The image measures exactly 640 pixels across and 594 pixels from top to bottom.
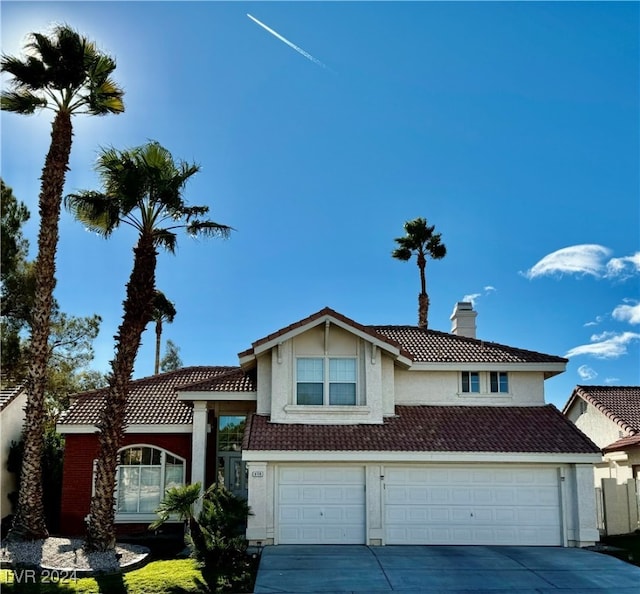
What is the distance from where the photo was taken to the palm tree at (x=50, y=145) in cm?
1691

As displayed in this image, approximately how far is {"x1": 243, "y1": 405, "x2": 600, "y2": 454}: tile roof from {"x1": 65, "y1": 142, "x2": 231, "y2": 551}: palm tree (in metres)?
3.53

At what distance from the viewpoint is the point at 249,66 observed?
16078mm

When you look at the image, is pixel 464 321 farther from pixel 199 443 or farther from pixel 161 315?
pixel 161 315

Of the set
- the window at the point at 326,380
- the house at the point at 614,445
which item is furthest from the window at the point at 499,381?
the window at the point at 326,380

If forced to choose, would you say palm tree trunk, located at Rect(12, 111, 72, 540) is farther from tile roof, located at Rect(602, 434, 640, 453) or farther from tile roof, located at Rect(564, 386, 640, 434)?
tile roof, located at Rect(564, 386, 640, 434)

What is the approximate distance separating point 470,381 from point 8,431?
1533 centimetres

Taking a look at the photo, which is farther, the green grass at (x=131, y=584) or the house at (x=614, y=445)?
the house at (x=614, y=445)

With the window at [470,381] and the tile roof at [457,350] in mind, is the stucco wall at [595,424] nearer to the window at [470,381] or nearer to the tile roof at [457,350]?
the tile roof at [457,350]

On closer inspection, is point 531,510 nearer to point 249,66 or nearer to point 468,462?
point 468,462

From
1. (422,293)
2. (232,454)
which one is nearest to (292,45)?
(232,454)

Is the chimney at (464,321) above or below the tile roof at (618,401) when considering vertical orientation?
above

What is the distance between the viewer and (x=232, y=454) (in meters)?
21.5

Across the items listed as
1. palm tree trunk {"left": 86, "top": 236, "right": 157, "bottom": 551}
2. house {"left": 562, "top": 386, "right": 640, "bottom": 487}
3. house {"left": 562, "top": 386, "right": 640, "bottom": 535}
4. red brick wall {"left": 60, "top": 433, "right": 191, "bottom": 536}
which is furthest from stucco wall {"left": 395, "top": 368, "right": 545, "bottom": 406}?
palm tree trunk {"left": 86, "top": 236, "right": 157, "bottom": 551}

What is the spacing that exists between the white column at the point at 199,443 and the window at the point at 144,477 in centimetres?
152
